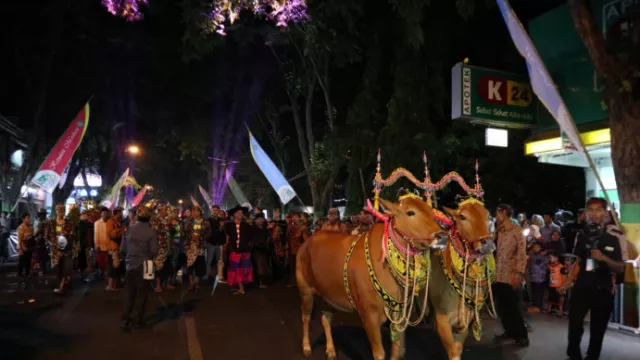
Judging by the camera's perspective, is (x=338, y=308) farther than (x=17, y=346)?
No

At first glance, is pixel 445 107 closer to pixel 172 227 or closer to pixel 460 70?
pixel 460 70

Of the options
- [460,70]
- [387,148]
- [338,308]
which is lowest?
[338,308]

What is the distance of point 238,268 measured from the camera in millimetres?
13008

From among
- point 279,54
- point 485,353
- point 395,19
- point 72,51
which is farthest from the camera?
point 72,51

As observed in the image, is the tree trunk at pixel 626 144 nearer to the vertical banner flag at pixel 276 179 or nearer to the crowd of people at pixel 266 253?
the crowd of people at pixel 266 253

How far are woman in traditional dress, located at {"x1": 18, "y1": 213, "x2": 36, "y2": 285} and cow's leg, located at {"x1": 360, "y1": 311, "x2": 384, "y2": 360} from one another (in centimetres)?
1188

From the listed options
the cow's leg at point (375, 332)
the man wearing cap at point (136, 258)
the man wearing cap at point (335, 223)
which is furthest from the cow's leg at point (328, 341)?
the man wearing cap at point (335, 223)

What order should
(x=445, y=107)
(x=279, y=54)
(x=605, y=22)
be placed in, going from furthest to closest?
(x=279, y=54)
(x=445, y=107)
(x=605, y=22)

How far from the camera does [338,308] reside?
22.0 ft

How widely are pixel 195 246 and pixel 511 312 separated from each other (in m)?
8.14

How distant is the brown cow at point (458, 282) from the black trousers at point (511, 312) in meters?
1.87

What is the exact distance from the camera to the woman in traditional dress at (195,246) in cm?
1348

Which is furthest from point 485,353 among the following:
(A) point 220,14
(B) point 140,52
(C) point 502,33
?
(B) point 140,52

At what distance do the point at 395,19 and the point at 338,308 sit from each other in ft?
39.6
